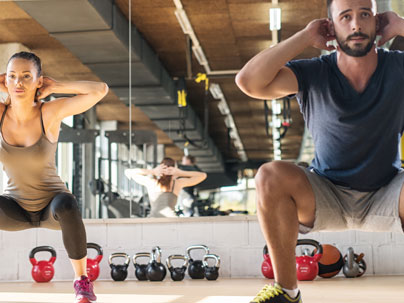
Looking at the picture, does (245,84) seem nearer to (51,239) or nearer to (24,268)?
(51,239)

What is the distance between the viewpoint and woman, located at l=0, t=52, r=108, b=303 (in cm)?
269

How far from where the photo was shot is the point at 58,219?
266 cm

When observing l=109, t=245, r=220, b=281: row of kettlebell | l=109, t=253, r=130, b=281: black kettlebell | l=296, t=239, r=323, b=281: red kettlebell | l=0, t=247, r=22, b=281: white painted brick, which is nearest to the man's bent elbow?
l=296, t=239, r=323, b=281: red kettlebell

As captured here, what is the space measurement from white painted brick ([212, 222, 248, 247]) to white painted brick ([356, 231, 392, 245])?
0.87 meters

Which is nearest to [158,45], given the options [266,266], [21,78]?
[266,266]

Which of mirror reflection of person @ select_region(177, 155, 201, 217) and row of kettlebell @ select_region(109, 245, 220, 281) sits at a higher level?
mirror reflection of person @ select_region(177, 155, 201, 217)

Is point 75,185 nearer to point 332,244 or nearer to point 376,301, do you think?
point 332,244

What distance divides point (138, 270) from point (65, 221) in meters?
2.09

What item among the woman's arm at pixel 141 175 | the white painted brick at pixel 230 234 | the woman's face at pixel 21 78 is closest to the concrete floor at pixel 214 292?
the white painted brick at pixel 230 234

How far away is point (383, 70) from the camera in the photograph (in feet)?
6.28

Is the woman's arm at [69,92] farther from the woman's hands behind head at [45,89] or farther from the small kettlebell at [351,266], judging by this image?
the small kettlebell at [351,266]

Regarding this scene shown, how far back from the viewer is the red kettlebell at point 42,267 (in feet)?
15.1

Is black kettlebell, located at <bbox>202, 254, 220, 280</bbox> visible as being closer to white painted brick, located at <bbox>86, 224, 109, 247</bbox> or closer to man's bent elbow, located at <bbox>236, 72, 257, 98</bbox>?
white painted brick, located at <bbox>86, 224, 109, 247</bbox>

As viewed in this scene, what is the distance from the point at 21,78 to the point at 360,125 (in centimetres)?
159
